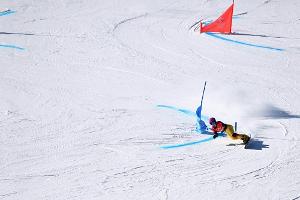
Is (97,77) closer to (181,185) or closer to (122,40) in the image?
(122,40)

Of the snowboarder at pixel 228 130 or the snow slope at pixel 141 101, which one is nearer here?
the snow slope at pixel 141 101

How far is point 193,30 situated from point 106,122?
6527 mm

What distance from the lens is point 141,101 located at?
10062mm

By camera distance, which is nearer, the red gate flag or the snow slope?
the snow slope

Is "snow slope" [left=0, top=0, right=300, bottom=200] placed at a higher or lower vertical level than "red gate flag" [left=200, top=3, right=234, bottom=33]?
lower

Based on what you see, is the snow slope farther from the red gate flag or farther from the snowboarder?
the red gate flag

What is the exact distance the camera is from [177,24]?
15172 millimetres

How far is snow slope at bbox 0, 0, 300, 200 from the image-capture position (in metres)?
7.28

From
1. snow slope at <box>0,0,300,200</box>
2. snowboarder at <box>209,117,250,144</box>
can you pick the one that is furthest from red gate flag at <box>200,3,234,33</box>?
snowboarder at <box>209,117,250,144</box>

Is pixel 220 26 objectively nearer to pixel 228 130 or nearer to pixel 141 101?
pixel 141 101

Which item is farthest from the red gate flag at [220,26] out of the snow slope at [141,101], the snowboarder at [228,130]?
the snowboarder at [228,130]

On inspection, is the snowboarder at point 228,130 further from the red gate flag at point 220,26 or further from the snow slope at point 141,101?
the red gate flag at point 220,26

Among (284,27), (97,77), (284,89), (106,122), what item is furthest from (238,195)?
(284,27)

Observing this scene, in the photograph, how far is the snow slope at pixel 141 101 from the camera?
287 inches
